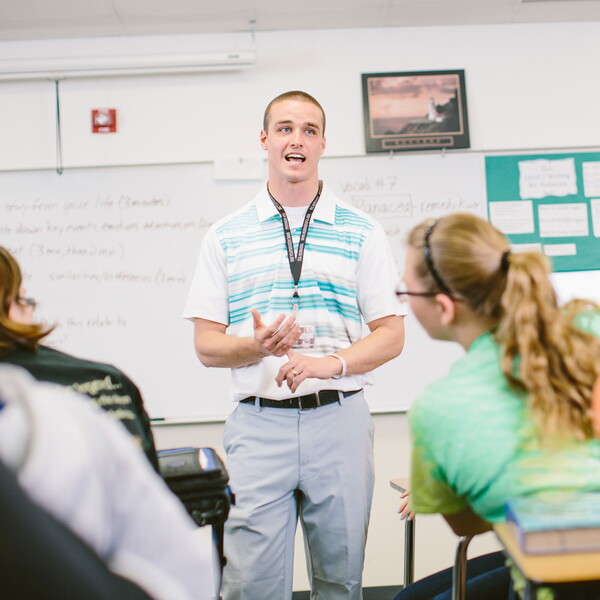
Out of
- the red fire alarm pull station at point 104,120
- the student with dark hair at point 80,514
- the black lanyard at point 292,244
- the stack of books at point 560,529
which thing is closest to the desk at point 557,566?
the stack of books at point 560,529

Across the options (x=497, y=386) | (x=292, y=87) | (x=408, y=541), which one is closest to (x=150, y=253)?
(x=292, y=87)

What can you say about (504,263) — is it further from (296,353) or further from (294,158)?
(294,158)

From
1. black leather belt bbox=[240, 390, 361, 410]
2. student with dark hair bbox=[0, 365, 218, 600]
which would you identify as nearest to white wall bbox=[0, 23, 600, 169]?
black leather belt bbox=[240, 390, 361, 410]

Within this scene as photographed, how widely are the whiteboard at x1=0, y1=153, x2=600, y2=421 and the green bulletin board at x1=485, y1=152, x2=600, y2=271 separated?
0.52 feet

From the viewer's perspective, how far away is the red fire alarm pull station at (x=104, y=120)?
2.69m

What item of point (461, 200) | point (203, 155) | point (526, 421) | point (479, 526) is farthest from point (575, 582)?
point (203, 155)

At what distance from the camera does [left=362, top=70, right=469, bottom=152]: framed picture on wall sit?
269cm

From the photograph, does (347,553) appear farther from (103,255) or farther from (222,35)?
(222,35)

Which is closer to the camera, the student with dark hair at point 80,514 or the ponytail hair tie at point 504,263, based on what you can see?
the student with dark hair at point 80,514

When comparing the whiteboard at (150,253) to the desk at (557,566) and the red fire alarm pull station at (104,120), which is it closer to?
the red fire alarm pull station at (104,120)

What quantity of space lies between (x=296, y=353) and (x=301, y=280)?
236mm

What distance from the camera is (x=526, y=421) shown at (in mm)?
907

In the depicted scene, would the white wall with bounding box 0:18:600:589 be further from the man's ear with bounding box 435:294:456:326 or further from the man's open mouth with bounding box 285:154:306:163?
the man's ear with bounding box 435:294:456:326

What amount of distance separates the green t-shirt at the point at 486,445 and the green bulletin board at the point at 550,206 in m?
1.77
